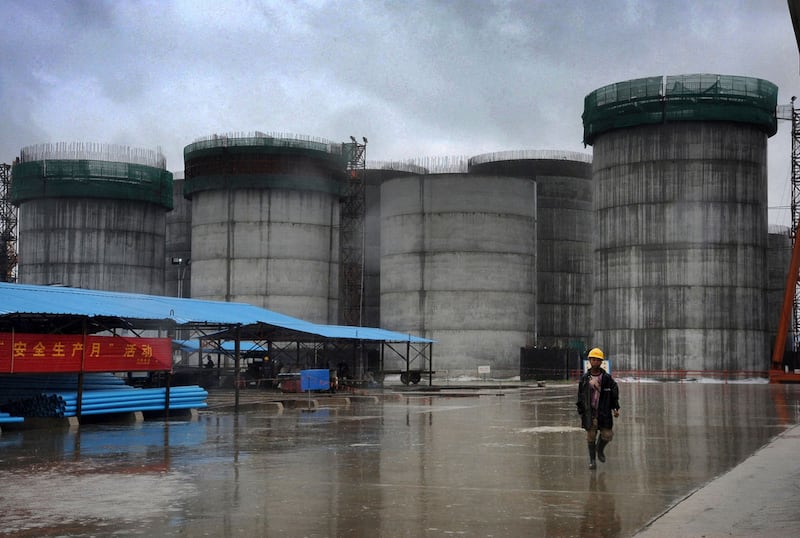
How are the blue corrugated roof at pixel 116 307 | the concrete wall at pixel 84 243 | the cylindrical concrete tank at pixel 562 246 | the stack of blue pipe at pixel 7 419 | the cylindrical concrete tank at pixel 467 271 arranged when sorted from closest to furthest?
1. the stack of blue pipe at pixel 7 419
2. the blue corrugated roof at pixel 116 307
3. the cylindrical concrete tank at pixel 467 271
4. the concrete wall at pixel 84 243
5. the cylindrical concrete tank at pixel 562 246

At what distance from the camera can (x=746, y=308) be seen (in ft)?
226

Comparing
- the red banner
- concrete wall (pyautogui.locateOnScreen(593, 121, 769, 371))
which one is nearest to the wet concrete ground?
the red banner

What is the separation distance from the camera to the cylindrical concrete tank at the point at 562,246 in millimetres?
85562

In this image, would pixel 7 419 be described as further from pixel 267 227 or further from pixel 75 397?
pixel 267 227

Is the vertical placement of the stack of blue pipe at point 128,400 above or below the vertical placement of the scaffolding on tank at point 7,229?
below

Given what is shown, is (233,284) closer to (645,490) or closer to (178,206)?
(178,206)

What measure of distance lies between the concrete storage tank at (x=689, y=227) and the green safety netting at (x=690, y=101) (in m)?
0.07

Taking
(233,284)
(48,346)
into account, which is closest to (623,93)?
(233,284)

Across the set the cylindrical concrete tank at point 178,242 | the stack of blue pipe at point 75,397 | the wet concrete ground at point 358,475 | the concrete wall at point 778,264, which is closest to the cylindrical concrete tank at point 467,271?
the cylindrical concrete tank at point 178,242

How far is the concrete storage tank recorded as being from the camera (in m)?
68.0

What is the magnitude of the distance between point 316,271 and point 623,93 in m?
26.0

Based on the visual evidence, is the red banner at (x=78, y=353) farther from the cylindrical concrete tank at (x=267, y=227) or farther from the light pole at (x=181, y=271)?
the light pole at (x=181, y=271)

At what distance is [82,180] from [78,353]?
59.3 metres

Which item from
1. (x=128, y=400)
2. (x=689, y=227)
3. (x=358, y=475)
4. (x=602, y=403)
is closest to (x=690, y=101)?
(x=689, y=227)
